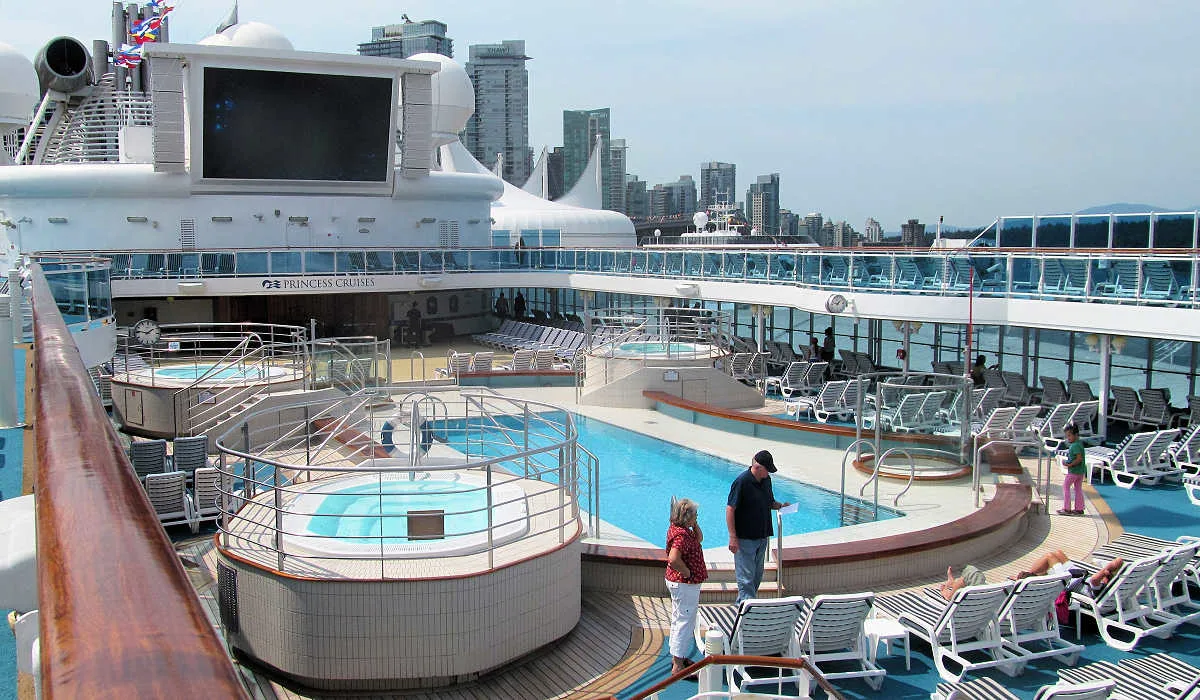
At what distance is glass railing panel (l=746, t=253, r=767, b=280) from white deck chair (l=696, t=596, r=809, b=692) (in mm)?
13329

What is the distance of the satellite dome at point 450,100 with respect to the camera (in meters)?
30.5

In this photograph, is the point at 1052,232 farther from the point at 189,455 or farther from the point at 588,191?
the point at 588,191

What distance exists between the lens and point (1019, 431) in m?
11.7

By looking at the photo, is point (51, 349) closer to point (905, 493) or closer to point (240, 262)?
point (905, 493)

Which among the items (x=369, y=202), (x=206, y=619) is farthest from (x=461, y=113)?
(x=206, y=619)

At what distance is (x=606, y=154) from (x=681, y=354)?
123 metres

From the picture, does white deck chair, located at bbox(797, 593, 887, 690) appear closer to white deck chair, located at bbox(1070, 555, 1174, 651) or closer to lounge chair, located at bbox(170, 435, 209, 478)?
white deck chair, located at bbox(1070, 555, 1174, 651)

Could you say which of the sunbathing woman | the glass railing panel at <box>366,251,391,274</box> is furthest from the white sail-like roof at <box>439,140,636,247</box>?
the sunbathing woman

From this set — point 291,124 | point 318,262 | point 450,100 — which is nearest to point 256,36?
point 450,100

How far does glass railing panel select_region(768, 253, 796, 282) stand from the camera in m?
17.9

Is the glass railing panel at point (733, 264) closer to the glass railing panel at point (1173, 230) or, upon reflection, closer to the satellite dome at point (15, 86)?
the glass railing panel at point (1173, 230)

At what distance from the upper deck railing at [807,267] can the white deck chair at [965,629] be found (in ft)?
23.8

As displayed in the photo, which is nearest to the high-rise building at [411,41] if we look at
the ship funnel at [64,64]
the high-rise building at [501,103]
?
the high-rise building at [501,103]

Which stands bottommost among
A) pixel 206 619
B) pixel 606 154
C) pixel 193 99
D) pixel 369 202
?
pixel 206 619
